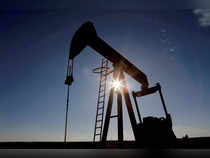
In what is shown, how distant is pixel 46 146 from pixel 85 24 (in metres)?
5.97

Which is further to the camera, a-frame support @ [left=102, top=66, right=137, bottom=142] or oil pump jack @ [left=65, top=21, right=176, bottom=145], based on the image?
a-frame support @ [left=102, top=66, right=137, bottom=142]

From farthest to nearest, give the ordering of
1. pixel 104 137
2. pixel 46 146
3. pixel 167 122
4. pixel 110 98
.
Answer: pixel 110 98, pixel 104 137, pixel 167 122, pixel 46 146

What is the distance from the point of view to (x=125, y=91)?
9.91 meters

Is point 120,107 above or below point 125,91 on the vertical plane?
below

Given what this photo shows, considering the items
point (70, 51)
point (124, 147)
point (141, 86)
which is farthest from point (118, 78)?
point (124, 147)

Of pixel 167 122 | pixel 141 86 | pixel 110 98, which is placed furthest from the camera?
pixel 141 86

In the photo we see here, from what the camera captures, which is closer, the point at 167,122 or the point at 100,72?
the point at 167,122

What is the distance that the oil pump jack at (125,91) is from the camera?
25.2 feet

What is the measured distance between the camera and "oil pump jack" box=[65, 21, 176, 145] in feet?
25.2

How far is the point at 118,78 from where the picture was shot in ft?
32.1

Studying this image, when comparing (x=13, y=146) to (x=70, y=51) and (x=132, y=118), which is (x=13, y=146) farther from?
(x=132, y=118)

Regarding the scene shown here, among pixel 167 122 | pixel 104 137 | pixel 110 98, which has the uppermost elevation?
pixel 110 98

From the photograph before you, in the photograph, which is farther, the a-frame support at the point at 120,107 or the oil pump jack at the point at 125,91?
the a-frame support at the point at 120,107

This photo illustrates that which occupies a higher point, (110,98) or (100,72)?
(100,72)
